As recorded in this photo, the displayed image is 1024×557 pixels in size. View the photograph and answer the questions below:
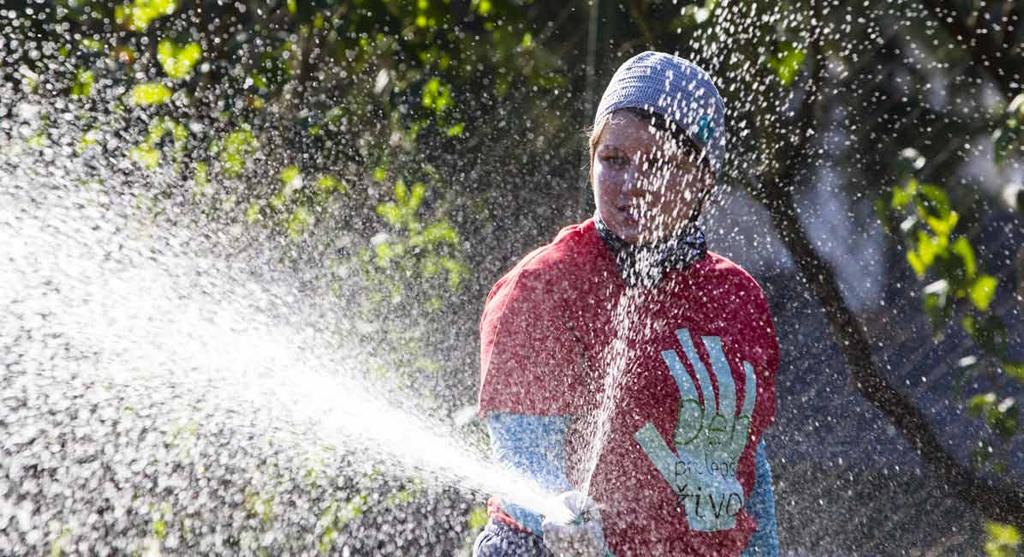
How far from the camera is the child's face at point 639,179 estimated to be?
147 cm

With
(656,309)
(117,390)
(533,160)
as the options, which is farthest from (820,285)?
(117,390)

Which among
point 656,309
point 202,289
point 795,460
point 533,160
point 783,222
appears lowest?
point 795,460

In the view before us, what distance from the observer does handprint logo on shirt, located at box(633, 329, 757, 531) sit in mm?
1387

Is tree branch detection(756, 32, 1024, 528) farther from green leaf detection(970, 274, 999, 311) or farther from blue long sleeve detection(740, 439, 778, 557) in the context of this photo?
blue long sleeve detection(740, 439, 778, 557)

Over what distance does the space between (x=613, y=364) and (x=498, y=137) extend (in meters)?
1.81

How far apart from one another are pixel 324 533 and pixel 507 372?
1.60 m

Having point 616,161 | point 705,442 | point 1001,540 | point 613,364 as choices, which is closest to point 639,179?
point 616,161

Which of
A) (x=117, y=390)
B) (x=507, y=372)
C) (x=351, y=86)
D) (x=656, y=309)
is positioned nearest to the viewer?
(x=507, y=372)

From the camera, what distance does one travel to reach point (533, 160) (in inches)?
124

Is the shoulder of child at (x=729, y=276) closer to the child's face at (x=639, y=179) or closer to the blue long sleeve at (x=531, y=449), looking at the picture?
the child's face at (x=639, y=179)

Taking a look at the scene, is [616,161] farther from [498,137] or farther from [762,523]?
[498,137]

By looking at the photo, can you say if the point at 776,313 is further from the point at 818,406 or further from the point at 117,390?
the point at 117,390

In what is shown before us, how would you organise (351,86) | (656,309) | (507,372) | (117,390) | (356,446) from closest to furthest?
(507,372)
(656,309)
(356,446)
(117,390)
(351,86)

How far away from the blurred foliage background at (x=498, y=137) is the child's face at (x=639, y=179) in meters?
1.34
